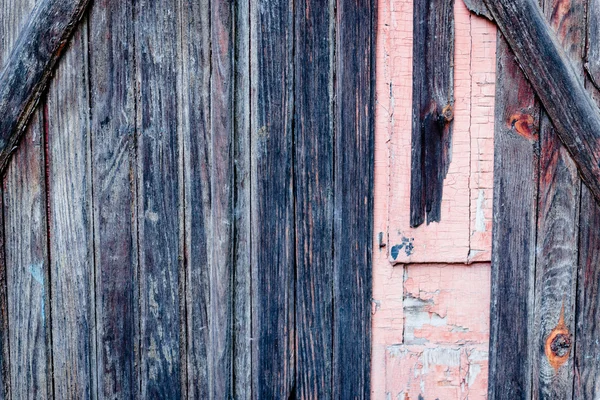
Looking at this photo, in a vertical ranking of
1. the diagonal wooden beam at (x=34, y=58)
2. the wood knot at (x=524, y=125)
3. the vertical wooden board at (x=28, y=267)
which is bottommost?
the vertical wooden board at (x=28, y=267)

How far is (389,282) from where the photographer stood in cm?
145

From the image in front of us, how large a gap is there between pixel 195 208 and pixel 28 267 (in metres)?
0.50

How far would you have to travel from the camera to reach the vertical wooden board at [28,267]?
4.64ft

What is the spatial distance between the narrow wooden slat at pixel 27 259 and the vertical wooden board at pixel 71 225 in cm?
2

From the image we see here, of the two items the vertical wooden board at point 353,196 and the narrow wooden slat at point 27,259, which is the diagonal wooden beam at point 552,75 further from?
the narrow wooden slat at point 27,259

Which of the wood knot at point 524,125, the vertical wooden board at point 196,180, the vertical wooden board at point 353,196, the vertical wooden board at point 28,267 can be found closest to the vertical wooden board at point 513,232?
the wood knot at point 524,125

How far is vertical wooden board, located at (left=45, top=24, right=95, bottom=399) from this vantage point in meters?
1.40

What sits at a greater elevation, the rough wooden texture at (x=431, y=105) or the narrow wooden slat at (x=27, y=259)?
the rough wooden texture at (x=431, y=105)

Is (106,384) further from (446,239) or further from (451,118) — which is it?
(451,118)

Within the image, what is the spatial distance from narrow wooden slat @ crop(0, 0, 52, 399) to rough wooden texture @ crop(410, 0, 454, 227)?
1.04 metres

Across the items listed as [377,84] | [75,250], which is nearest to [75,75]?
[75,250]

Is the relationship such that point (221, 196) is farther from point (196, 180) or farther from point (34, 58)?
point (34, 58)

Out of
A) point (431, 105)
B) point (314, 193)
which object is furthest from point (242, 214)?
point (431, 105)

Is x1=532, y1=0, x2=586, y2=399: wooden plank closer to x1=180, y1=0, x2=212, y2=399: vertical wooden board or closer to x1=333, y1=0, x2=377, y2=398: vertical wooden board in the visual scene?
x1=333, y1=0, x2=377, y2=398: vertical wooden board
